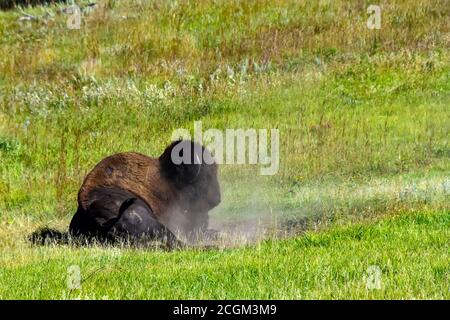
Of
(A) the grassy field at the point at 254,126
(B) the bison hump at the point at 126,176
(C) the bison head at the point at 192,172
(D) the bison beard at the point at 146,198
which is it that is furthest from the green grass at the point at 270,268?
(C) the bison head at the point at 192,172

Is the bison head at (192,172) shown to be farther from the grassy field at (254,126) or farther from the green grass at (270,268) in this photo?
the green grass at (270,268)

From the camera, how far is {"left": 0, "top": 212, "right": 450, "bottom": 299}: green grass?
6.85 metres

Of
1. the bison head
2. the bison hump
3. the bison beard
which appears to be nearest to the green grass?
the bison beard

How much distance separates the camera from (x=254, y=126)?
59.9ft

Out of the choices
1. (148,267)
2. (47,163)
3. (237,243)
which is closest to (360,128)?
(47,163)

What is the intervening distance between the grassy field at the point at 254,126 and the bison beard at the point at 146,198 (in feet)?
2.64

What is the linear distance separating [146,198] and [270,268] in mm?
3769

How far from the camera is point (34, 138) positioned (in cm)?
1866

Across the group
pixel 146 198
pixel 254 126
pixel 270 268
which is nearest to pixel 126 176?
pixel 146 198

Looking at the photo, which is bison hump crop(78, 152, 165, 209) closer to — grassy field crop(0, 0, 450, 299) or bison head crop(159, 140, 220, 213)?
bison head crop(159, 140, 220, 213)

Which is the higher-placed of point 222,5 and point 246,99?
point 222,5

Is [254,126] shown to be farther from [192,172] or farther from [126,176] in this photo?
[126,176]
